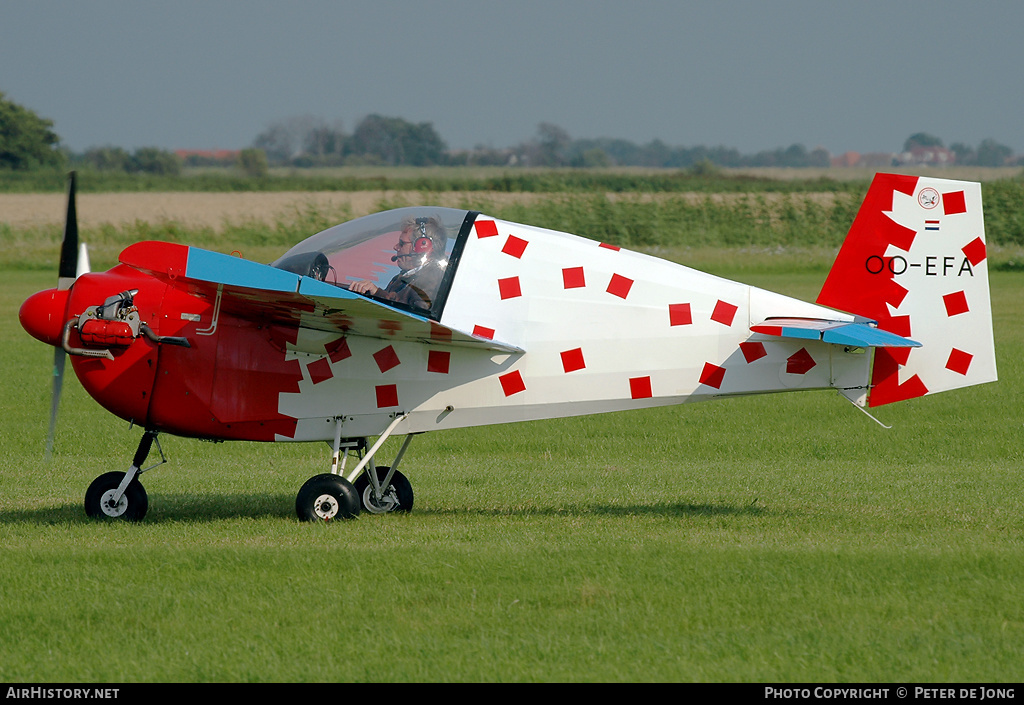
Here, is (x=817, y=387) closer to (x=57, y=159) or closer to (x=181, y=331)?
(x=181, y=331)

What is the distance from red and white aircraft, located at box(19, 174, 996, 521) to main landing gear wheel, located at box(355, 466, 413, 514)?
0.85 metres

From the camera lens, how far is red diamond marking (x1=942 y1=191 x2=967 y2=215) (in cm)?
827

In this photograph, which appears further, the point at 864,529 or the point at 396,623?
the point at 864,529

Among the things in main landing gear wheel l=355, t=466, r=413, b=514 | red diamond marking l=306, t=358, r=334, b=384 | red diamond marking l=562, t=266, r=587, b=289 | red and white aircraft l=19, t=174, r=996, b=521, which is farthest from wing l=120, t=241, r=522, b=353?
main landing gear wheel l=355, t=466, r=413, b=514

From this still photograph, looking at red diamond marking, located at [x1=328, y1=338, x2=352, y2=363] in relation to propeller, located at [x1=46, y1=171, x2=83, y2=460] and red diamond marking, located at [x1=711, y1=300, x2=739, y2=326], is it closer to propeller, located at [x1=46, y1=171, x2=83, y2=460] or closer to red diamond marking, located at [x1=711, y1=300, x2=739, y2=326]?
propeller, located at [x1=46, y1=171, x2=83, y2=460]

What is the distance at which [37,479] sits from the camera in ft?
34.8

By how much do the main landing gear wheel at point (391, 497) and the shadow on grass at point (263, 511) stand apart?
0.10m

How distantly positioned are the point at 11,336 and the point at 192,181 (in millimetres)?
52000

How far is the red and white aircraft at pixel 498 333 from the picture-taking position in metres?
8.16

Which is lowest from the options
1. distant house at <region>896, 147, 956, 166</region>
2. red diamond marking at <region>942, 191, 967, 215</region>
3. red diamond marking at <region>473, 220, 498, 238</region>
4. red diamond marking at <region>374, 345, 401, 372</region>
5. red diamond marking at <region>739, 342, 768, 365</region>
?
red diamond marking at <region>374, 345, 401, 372</region>

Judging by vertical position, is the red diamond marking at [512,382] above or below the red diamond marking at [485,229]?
below

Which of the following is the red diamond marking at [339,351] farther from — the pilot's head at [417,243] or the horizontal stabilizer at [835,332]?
the horizontal stabilizer at [835,332]

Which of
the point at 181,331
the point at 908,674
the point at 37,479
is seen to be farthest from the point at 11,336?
the point at 908,674

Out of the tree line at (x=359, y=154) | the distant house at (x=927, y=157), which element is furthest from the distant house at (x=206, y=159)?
the distant house at (x=927, y=157)
